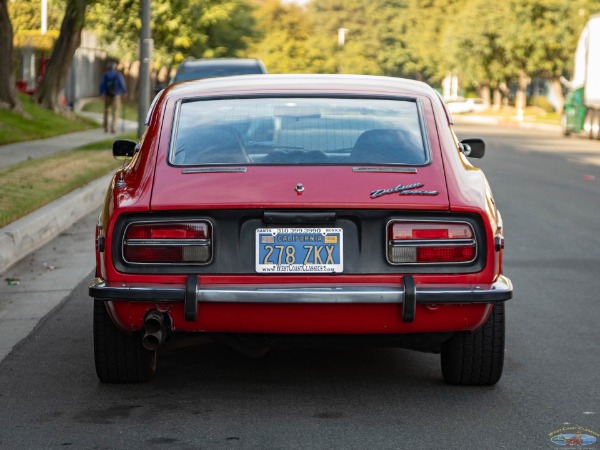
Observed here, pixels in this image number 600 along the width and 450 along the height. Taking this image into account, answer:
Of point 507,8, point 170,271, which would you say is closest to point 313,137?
point 170,271

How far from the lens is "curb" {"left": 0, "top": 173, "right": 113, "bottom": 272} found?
10547 millimetres

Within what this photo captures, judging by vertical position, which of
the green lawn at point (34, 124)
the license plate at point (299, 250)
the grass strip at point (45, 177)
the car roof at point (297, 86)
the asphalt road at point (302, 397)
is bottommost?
the green lawn at point (34, 124)

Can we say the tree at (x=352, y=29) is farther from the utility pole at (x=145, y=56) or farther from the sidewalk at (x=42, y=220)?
the sidewalk at (x=42, y=220)

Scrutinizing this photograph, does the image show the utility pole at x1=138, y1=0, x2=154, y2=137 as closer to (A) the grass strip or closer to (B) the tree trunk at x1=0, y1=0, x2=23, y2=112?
(A) the grass strip

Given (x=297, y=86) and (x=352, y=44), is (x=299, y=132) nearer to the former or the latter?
(x=297, y=86)

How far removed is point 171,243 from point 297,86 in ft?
4.39

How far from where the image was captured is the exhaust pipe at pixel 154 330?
553 centimetres

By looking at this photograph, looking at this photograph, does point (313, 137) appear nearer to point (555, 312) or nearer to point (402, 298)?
point (402, 298)

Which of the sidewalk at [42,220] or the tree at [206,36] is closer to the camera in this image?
the sidewalk at [42,220]

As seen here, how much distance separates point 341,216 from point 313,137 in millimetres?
720

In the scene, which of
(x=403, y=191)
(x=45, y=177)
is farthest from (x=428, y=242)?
(x=45, y=177)

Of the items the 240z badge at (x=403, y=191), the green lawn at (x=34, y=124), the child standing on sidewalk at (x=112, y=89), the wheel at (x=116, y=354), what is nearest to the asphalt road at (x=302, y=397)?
the wheel at (x=116, y=354)

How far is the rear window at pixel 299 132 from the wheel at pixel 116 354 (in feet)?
2.71

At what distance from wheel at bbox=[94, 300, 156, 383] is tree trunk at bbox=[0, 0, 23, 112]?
2373cm
